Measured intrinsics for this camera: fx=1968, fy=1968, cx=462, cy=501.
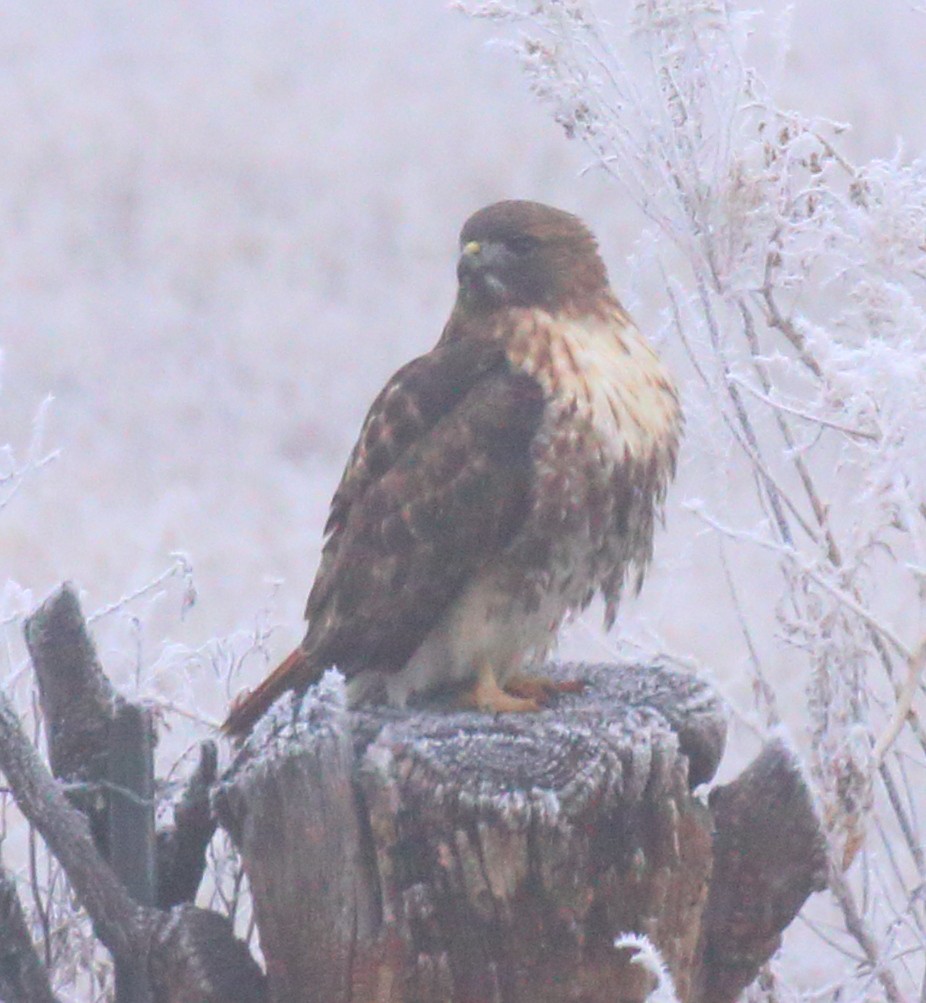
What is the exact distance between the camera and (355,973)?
2.17 m

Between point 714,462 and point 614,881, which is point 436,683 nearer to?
point 714,462

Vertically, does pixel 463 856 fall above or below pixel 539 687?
below

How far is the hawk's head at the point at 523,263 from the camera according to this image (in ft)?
10.00

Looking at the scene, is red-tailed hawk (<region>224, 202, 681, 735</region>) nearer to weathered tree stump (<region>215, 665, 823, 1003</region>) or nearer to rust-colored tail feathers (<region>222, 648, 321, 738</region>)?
rust-colored tail feathers (<region>222, 648, 321, 738</region>)

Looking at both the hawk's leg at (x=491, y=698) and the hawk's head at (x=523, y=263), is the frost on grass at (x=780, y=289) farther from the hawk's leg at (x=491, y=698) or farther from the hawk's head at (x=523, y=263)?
the hawk's leg at (x=491, y=698)

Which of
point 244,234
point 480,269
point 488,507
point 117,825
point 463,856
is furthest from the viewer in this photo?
point 244,234

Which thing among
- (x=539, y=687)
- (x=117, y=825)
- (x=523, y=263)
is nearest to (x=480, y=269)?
(x=523, y=263)

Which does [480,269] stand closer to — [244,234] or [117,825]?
[117,825]

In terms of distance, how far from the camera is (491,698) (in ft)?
9.32

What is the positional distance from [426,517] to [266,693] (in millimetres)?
355

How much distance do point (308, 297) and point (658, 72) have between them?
780 cm

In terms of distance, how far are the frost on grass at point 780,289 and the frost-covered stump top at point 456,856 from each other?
18.1 inches

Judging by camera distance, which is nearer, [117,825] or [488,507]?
[117,825]

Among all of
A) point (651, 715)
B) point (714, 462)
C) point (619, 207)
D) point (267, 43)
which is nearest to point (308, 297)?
point (619, 207)
